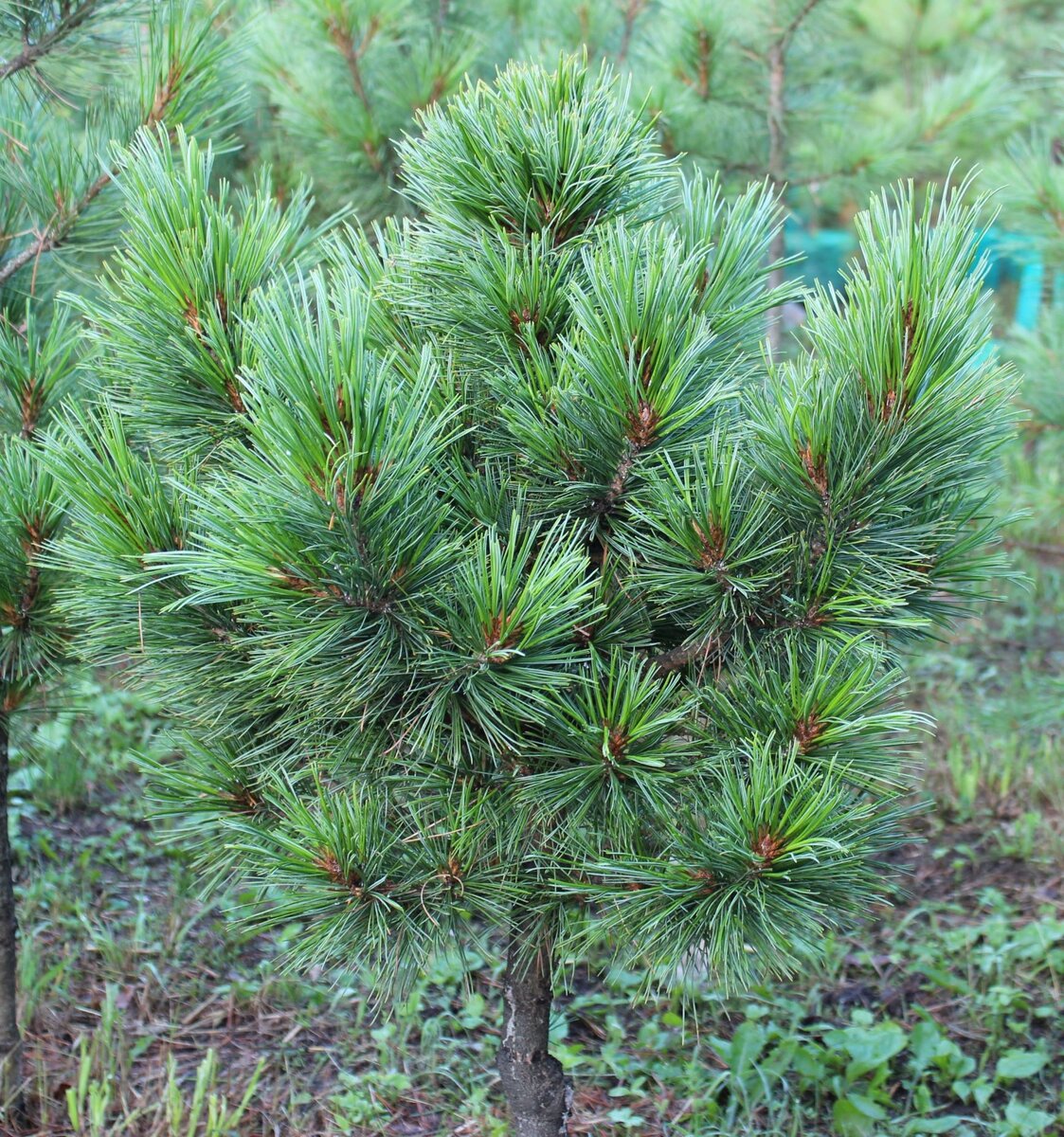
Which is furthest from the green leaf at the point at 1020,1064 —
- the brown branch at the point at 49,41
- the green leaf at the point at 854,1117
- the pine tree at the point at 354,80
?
the brown branch at the point at 49,41

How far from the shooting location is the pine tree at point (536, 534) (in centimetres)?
121

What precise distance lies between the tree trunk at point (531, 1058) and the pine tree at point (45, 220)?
869mm

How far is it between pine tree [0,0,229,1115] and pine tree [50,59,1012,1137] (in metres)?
0.18

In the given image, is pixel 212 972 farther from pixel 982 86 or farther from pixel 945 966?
pixel 982 86

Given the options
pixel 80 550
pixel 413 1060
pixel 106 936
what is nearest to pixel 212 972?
pixel 106 936

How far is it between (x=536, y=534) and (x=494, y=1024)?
1542 millimetres

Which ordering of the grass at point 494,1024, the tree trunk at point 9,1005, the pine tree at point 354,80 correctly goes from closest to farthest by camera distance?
the tree trunk at point 9,1005, the grass at point 494,1024, the pine tree at point 354,80

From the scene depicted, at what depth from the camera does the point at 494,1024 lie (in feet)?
8.27

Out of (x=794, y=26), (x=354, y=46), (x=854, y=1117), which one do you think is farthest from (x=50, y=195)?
(x=794, y=26)

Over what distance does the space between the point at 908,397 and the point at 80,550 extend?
988 millimetres

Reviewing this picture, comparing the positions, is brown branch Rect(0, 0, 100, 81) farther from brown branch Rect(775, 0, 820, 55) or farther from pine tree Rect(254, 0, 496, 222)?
brown branch Rect(775, 0, 820, 55)

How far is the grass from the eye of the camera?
219 centimetres

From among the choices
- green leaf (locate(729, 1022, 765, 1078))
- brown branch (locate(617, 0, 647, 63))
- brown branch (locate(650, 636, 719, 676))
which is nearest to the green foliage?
brown branch (locate(650, 636, 719, 676))

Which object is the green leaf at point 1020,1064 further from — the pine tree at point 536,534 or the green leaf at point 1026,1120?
the pine tree at point 536,534
